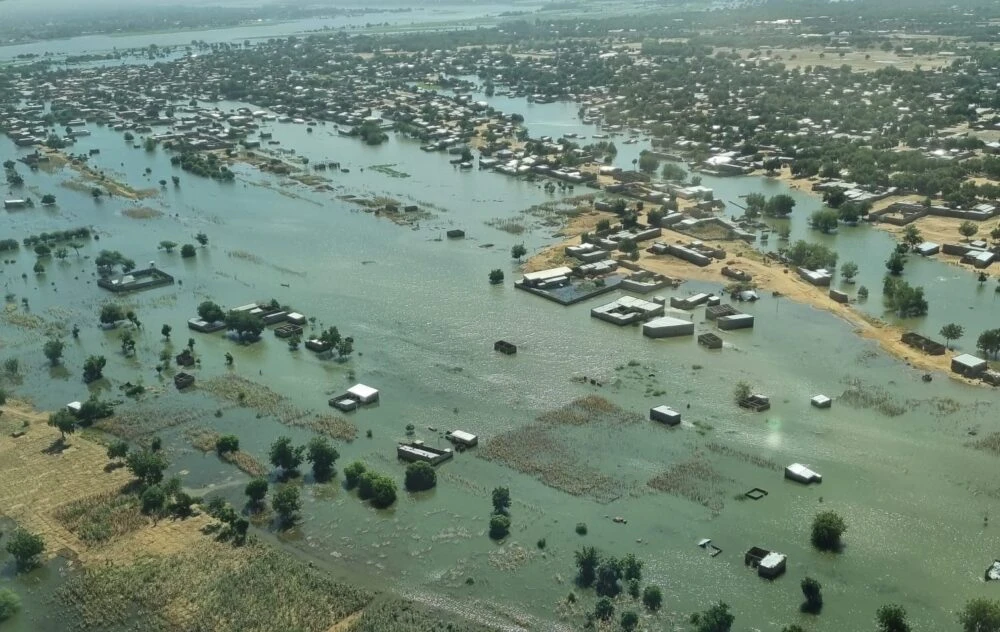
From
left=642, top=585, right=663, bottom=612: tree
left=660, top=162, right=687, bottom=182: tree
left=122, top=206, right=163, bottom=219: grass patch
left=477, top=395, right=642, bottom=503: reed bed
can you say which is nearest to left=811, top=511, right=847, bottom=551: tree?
left=642, top=585, right=663, bottom=612: tree

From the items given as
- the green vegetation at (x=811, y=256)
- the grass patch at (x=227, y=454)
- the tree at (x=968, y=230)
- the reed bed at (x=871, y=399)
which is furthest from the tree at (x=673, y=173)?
the grass patch at (x=227, y=454)

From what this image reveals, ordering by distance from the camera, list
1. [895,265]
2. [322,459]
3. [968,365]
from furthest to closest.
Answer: [895,265], [968,365], [322,459]

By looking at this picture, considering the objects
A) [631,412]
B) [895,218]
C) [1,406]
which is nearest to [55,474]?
[1,406]

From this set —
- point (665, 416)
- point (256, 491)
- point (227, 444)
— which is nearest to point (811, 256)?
point (665, 416)

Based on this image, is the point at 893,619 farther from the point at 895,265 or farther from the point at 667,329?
the point at 895,265

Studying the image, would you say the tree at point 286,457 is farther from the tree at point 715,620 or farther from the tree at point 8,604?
the tree at point 715,620

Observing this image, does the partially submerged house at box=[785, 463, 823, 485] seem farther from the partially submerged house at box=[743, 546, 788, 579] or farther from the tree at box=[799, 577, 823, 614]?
the tree at box=[799, 577, 823, 614]

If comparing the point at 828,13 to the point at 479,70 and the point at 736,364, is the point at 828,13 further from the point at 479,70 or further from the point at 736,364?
the point at 736,364
